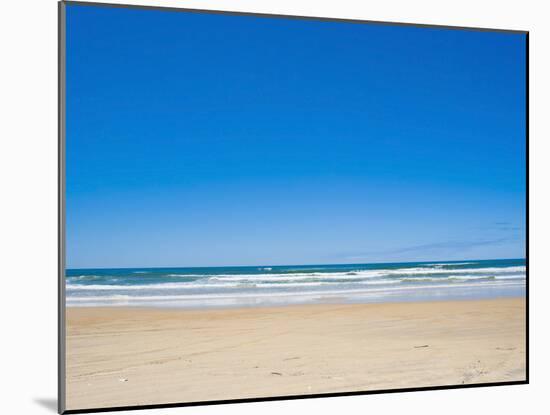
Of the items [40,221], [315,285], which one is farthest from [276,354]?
[315,285]

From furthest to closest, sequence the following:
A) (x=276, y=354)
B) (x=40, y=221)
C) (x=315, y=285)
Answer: (x=315, y=285)
(x=276, y=354)
(x=40, y=221)

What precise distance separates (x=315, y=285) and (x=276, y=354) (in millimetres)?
2634

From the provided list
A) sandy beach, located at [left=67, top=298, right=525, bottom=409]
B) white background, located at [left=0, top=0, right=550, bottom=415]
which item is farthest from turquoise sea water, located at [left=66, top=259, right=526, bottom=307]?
white background, located at [left=0, top=0, right=550, bottom=415]

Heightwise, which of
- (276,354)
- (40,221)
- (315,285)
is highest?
(40,221)

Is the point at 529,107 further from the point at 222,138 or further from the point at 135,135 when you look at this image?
the point at 135,135

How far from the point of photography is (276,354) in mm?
5188

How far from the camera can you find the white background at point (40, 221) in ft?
13.5

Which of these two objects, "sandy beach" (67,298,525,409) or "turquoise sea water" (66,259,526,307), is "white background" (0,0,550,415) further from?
"turquoise sea water" (66,259,526,307)

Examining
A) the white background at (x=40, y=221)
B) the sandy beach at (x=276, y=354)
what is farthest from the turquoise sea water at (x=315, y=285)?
the white background at (x=40, y=221)

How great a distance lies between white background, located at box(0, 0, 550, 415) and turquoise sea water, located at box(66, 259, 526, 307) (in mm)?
2056

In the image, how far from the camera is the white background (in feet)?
13.5

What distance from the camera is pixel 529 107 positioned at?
4715 mm

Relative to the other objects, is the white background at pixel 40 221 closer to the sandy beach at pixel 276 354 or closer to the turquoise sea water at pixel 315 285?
the sandy beach at pixel 276 354

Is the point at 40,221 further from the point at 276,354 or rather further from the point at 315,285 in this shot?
the point at 315,285
